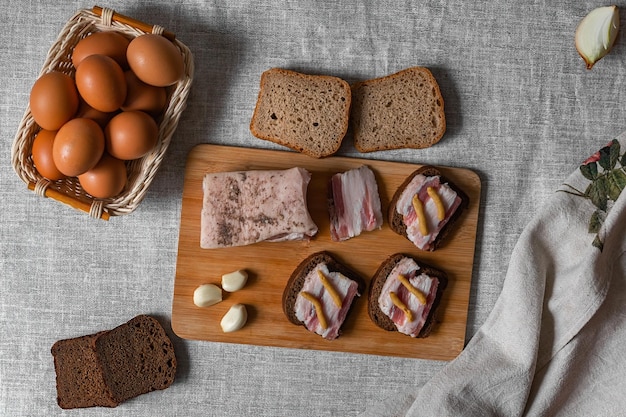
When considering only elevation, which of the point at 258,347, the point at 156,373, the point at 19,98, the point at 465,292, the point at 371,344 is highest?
the point at 19,98

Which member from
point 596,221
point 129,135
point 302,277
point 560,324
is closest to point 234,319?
point 302,277

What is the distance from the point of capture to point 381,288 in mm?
1631

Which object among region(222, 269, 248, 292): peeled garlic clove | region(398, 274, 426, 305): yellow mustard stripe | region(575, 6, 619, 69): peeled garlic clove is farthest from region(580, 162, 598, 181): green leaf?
region(222, 269, 248, 292): peeled garlic clove

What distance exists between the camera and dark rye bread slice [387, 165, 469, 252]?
1613mm

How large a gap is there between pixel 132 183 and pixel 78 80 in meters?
0.28

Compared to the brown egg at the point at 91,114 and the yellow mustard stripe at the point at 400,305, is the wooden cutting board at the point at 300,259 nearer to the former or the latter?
the yellow mustard stripe at the point at 400,305

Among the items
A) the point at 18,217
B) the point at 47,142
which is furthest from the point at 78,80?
the point at 18,217

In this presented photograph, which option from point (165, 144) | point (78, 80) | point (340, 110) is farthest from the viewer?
point (340, 110)

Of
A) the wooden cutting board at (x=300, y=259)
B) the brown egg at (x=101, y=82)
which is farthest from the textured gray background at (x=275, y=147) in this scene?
the brown egg at (x=101, y=82)

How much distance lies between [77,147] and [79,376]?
667 millimetres

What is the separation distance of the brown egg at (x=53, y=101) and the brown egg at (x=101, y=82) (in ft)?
0.10

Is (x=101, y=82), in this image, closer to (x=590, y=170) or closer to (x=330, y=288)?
(x=330, y=288)

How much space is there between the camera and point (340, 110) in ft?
5.23

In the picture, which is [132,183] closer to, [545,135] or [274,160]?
[274,160]
